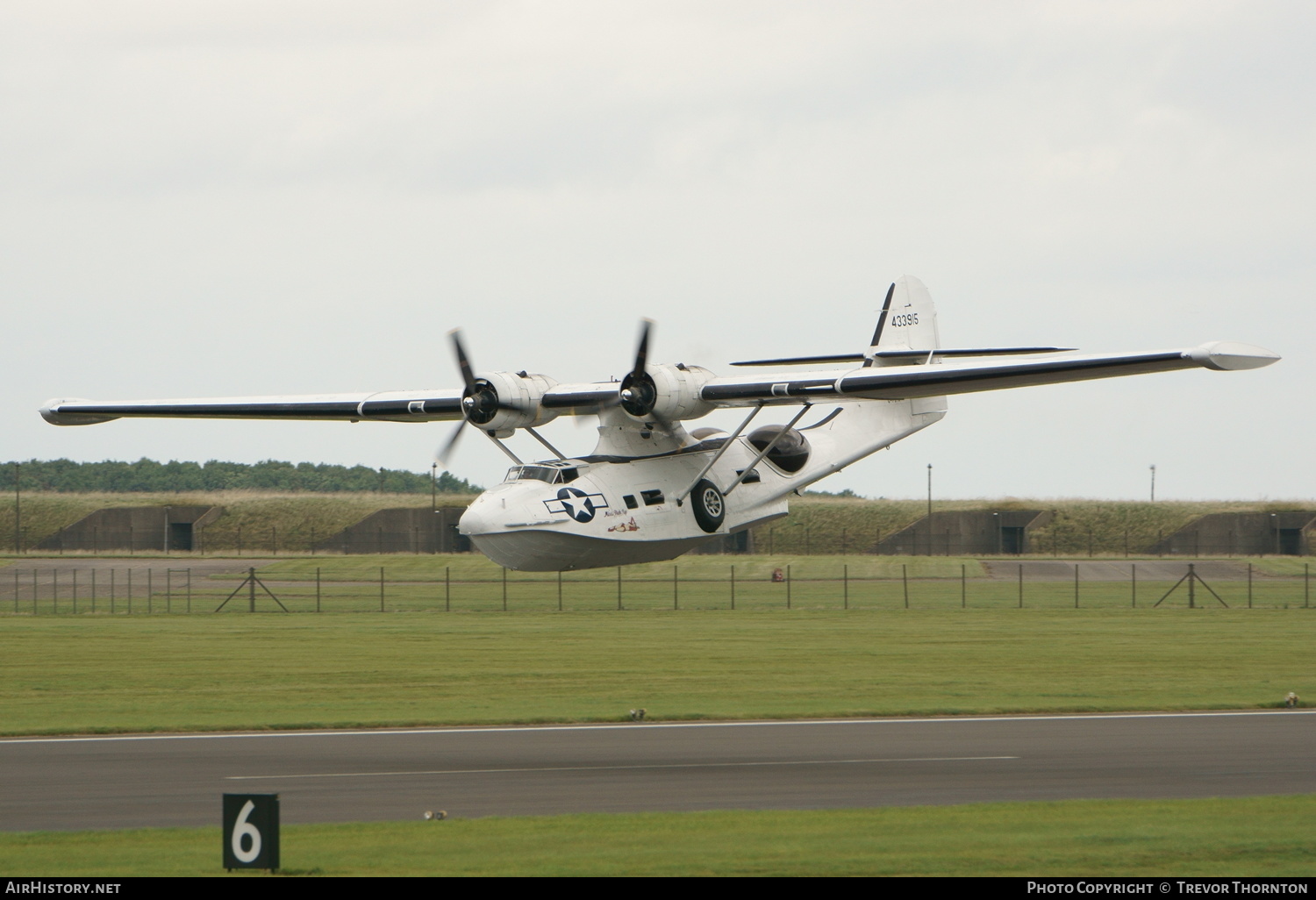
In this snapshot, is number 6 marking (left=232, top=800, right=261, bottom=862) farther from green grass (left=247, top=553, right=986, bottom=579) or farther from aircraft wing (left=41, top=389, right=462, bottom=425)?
green grass (left=247, top=553, right=986, bottom=579)

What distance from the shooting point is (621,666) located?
3497 cm

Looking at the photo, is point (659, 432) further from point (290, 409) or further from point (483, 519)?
point (290, 409)

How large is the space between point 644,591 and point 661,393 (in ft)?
104

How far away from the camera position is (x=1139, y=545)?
10306 centimetres

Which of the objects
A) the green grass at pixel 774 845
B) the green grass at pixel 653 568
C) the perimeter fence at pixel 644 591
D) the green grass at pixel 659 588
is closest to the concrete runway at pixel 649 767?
the green grass at pixel 774 845

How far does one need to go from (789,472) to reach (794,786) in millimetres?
21493

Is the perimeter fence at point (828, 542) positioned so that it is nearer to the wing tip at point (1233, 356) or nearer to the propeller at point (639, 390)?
the propeller at point (639, 390)

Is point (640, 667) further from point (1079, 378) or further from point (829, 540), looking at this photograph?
point (829, 540)

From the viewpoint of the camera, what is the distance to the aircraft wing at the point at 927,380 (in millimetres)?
30484

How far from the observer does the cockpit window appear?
33.2m

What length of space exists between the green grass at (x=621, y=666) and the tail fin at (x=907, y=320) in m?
8.93

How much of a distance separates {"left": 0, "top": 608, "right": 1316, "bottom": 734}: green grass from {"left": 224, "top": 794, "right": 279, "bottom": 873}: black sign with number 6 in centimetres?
1423

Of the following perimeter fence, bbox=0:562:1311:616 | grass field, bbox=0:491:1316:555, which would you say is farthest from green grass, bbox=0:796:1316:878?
grass field, bbox=0:491:1316:555
